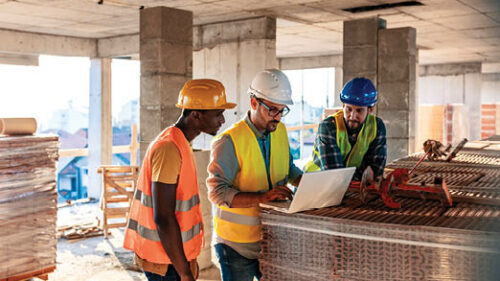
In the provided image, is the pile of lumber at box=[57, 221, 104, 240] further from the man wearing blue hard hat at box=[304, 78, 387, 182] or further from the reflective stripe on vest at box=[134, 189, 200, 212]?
the reflective stripe on vest at box=[134, 189, 200, 212]

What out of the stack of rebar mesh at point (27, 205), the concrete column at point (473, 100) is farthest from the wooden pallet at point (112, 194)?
the concrete column at point (473, 100)

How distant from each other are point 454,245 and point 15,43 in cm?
1359

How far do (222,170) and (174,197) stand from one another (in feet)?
1.11

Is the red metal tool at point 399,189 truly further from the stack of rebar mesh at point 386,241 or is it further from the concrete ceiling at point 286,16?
the concrete ceiling at point 286,16

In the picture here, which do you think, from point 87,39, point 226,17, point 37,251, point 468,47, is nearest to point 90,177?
point 87,39

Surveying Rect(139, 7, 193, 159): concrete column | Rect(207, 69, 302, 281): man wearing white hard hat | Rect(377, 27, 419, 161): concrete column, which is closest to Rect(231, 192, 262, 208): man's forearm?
Rect(207, 69, 302, 281): man wearing white hard hat

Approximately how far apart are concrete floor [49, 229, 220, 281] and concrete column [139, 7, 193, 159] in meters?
1.98

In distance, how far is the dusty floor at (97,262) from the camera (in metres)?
8.01

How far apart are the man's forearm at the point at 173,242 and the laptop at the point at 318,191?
53cm

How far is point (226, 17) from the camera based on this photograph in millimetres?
10664

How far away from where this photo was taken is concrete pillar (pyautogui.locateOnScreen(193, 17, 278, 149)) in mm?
10469

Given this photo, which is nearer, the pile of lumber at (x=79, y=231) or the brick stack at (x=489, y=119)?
the pile of lumber at (x=79, y=231)

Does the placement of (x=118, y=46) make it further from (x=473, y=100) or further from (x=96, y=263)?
(x=473, y=100)

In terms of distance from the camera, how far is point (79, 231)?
34.7 feet
